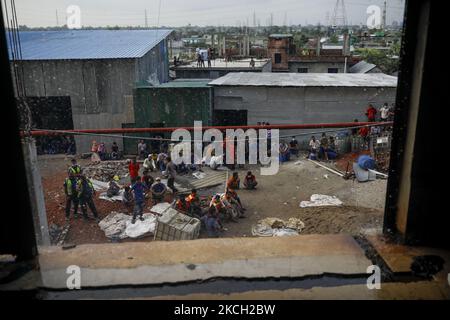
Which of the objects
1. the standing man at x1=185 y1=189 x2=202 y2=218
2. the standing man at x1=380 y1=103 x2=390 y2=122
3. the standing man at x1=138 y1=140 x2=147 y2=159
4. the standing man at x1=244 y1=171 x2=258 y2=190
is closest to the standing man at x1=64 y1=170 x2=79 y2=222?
the standing man at x1=185 y1=189 x2=202 y2=218

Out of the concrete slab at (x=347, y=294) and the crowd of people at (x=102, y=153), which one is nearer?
the concrete slab at (x=347, y=294)

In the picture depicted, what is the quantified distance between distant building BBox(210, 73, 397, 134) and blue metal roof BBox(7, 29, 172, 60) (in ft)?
14.7

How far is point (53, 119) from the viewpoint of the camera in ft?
60.2

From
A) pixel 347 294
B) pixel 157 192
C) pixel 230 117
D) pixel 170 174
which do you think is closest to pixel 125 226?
pixel 157 192

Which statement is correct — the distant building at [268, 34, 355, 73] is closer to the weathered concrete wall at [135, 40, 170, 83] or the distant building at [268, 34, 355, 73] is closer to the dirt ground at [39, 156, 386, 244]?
the weathered concrete wall at [135, 40, 170, 83]

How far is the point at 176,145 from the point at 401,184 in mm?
12637

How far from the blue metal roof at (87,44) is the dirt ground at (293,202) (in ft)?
18.2

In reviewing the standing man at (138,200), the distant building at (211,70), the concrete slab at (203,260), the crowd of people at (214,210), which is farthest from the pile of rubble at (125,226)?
the distant building at (211,70)

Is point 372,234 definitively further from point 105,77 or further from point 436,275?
point 105,77

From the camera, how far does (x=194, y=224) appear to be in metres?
8.70

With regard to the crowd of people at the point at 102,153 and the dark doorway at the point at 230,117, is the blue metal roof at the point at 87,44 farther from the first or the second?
the dark doorway at the point at 230,117

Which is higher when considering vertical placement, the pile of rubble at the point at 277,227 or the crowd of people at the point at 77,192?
the crowd of people at the point at 77,192

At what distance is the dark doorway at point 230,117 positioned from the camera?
57.7 feet
